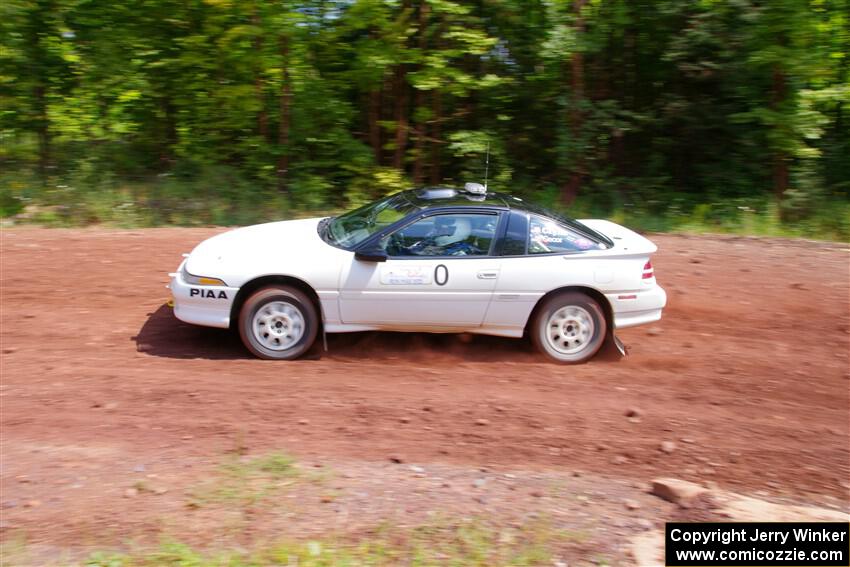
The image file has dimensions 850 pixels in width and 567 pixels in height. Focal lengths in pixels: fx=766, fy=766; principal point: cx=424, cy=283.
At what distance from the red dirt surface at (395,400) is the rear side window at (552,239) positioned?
1057 millimetres

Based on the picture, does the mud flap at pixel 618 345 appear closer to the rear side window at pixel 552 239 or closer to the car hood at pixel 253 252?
the rear side window at pixel 552 239

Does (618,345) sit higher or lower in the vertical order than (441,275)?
lower

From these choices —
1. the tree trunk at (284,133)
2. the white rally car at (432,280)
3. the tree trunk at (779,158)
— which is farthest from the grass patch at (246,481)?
the tree trunk at (779,158)

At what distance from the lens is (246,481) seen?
4.88 m

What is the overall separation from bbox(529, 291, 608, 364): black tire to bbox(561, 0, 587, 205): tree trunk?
23.5 ft

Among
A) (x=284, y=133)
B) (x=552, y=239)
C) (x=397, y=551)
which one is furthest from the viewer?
(x=284, y=133)

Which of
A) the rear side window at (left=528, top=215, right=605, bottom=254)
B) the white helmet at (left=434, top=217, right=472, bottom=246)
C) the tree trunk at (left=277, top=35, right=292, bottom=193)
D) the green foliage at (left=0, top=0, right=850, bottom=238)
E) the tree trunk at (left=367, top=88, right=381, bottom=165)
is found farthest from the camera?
the tree trunk at (left=367, top=88, right=381, bottom=165)

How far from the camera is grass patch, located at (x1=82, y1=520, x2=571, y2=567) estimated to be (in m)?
4.04

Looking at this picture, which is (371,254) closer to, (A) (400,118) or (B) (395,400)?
(B) (395,400)

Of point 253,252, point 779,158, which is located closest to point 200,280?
point 253,252

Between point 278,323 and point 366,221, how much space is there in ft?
4.17

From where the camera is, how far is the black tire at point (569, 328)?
7.10m

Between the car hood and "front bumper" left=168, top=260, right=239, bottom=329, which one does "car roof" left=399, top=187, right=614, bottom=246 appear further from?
"front bumper" left=168, top=260, right=239, bottom=329

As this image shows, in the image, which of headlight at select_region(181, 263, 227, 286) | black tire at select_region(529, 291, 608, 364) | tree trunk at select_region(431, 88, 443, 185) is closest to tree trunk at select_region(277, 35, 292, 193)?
tree trunk at select_region(431, 88, 443, 185)
